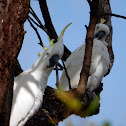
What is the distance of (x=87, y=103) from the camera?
2883 mm

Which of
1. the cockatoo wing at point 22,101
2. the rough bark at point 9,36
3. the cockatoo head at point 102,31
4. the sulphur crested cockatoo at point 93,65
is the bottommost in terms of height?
the rough bark at point 9,36

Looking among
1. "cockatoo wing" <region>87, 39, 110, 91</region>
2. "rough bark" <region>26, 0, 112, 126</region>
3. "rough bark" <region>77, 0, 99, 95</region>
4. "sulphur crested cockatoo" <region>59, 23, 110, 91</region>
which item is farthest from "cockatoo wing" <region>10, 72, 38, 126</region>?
"cockatoo wing" <region>87, 39, 110, 91</region>

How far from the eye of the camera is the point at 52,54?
3.26m

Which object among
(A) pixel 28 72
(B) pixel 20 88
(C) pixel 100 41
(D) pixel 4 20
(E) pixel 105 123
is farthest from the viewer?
(C) pixel 100 41

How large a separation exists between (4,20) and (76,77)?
2568mm

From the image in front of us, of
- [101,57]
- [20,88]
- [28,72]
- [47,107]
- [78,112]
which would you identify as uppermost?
[101,57]

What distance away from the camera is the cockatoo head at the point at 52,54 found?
10.6ft

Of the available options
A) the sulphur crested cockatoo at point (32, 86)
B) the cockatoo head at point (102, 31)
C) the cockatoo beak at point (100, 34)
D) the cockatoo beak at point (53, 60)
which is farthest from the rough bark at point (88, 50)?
the cockatoo beak at point (100, 34)

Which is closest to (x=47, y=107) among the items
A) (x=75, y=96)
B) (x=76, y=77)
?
(x=75, y=96)

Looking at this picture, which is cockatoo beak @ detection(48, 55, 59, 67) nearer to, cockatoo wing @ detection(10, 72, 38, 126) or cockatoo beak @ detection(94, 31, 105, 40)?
cockatoo wing @ detection(10, 72, 38, 126)

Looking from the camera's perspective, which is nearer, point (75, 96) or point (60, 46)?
point (75, 96)

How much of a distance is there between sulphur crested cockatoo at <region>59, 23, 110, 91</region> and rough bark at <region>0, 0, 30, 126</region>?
2348 mm

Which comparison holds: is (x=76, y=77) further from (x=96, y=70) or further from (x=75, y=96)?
(x=75, y=96)

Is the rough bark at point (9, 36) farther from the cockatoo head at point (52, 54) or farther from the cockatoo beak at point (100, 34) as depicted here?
the cockatoo beak at point (100, 34)
